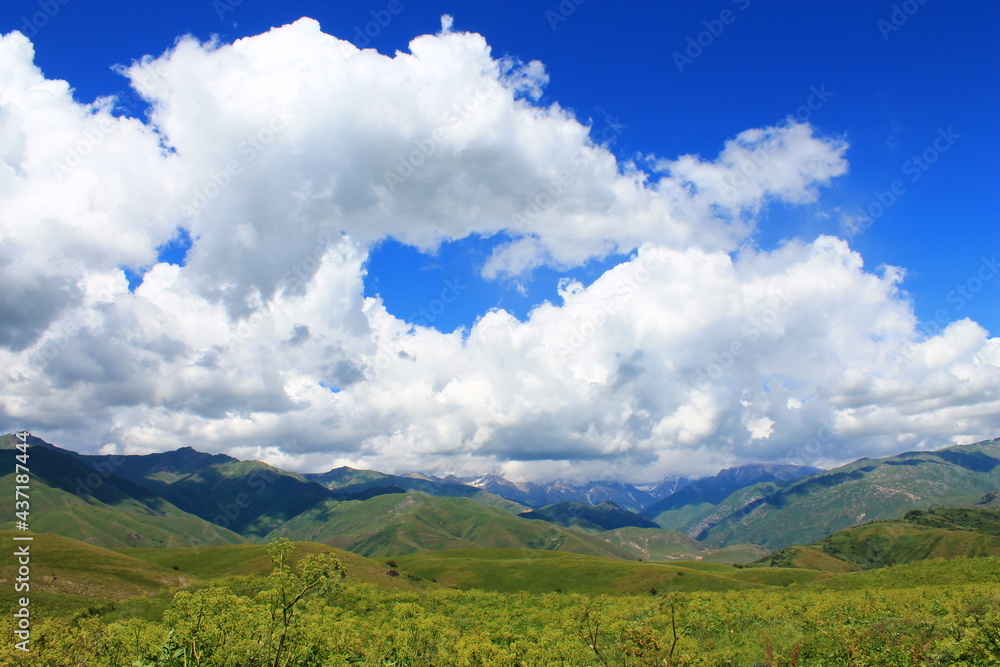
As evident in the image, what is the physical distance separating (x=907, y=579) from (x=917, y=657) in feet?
257

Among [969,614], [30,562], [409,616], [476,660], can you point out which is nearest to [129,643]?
[409,616]

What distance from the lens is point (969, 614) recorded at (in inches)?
1518

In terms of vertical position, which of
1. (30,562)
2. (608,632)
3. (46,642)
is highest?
(46,642)

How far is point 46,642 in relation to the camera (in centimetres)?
2980

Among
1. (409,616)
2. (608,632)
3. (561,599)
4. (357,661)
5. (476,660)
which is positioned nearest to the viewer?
(476,660)

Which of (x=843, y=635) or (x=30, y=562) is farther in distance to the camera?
(x=30, y=562)

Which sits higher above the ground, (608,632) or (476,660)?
(476,660)

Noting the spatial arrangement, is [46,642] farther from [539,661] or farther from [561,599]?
[561,599]

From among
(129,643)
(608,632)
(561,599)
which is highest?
(129,643)

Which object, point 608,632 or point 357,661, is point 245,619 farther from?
point 608,632

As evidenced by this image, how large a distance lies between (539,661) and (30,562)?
197 meters

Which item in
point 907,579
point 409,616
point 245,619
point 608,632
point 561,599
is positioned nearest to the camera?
point 245,619

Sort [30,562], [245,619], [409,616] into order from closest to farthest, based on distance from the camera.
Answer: [245,619] < [409,616] < [30,562]

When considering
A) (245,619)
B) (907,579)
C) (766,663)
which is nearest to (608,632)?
(766,663)
